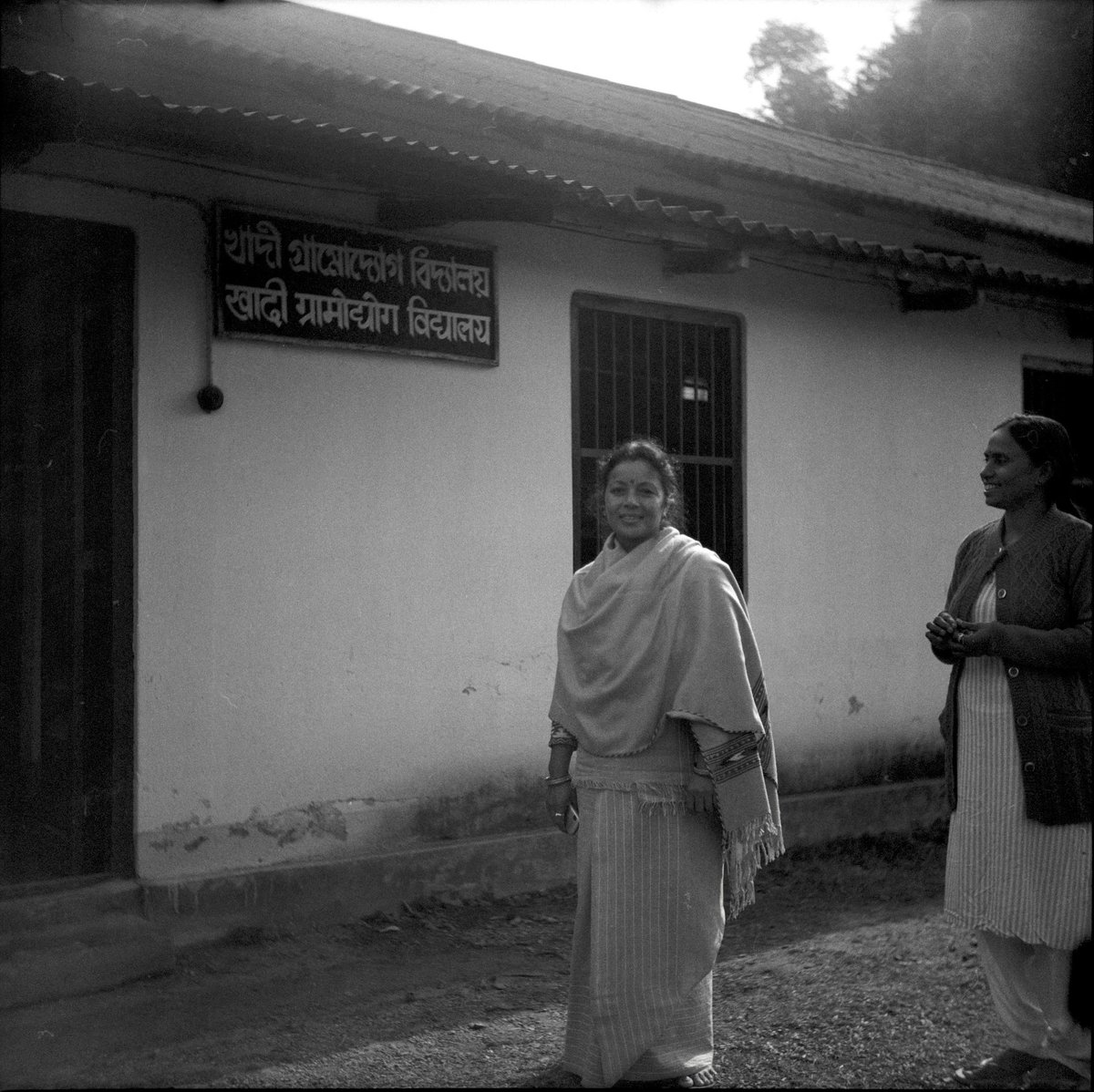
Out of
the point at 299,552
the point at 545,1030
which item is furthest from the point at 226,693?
the point at 545,1030

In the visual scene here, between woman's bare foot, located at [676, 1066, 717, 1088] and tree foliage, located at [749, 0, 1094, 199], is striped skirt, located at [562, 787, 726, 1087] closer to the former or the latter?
woman's bare foot, located at [676, 1066, 717, 1088]

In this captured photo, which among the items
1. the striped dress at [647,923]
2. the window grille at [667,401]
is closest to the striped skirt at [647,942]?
the striped dress at [647,923]

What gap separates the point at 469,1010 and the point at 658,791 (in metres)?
1.27

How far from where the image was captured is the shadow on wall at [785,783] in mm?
5828

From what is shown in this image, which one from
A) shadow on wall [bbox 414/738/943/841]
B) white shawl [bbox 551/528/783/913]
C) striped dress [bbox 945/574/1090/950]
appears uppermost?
white shawl [bbox 551/528/783/913]

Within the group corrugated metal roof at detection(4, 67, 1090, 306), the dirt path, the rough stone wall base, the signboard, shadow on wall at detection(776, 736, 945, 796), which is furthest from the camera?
shadow on wall at detection(776, 736, 945, 796)

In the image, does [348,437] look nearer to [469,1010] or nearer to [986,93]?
[469,1010]

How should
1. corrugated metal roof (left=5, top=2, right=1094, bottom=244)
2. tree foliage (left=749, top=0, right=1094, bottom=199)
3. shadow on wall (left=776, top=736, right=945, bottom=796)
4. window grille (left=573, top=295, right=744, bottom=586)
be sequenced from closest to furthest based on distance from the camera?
1. corrugated metal roof (left=5, top=2, right=1094, bottom=244)
2. window grille (left=573, top=295, right=744, bottom=586)
3. shadow on wall (left=776, top=736, right=945, bottom=796)
4. tree foliage (left=749, top=0, right=1094, bottom=199)

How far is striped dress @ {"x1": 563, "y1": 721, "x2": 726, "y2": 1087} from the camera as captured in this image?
12.2 ft

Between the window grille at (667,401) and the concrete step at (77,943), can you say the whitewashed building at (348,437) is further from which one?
the concrete step at (77,943)

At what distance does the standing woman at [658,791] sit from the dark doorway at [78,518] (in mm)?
1979

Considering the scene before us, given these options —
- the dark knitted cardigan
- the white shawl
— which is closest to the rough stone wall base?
the white shawl

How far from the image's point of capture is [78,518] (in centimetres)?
511

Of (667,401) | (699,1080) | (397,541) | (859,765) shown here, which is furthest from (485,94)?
(699,1080)
